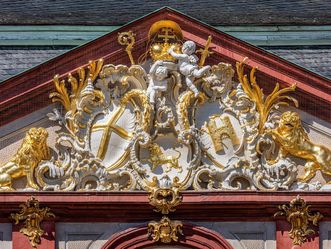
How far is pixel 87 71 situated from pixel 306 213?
144 inches

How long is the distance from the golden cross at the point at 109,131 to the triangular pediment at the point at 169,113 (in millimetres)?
14

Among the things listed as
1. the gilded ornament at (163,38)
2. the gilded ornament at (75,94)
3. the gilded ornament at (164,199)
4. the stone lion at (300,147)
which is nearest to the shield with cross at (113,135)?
the gilded ornament at (75,94)

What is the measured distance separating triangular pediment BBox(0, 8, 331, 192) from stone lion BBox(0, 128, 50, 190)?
1 centimetres

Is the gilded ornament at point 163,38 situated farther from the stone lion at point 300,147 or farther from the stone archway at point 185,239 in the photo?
the stone archway at point 185,239

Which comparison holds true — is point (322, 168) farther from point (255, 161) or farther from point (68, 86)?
point (68, 86)

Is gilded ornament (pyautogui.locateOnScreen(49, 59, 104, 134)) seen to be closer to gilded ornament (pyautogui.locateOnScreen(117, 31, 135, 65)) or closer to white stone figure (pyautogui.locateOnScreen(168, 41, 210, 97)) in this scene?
gilded ornament (pyautogui.locateOnScreen(117, 31, 135, 65))

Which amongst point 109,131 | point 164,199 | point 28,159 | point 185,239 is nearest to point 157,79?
point 109,131

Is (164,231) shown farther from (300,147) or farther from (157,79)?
(300,147)

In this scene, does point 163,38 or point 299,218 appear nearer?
point 299,218

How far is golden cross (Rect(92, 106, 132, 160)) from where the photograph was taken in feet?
100

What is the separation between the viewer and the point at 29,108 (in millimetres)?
30672

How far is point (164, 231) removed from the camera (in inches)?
1192

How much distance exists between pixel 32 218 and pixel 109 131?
166 centimetres

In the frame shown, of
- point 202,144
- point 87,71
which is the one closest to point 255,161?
point 202,144
